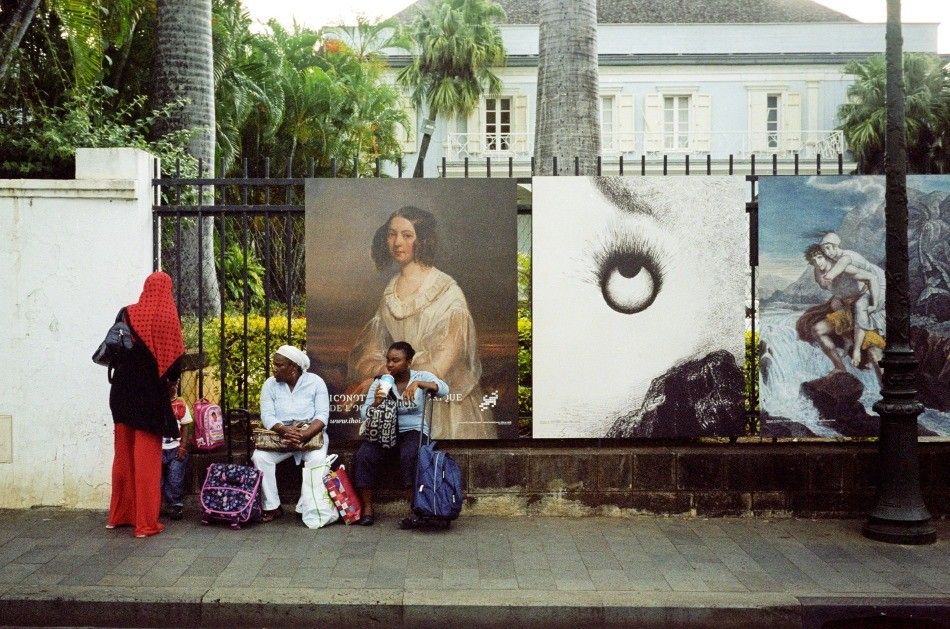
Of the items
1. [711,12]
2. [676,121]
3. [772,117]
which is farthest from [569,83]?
[711,12]

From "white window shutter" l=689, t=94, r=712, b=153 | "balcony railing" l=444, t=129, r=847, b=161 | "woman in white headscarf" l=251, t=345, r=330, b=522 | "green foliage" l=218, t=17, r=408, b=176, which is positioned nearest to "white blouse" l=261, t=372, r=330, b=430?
"woman in white headscarf" l=251, t=345, r=330, b=522

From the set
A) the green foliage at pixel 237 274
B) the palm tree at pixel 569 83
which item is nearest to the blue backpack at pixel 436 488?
the palm tree at pixel 569 83

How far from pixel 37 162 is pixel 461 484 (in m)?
5.17

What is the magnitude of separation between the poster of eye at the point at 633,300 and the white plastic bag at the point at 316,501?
5.85 ft

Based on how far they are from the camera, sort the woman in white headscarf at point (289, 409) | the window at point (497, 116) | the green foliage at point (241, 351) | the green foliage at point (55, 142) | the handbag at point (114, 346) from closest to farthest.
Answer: the handbag at point (114, 346) → the woman in white headscarf at point (289, 409) → the green foliage at point (241, 351) → the green foliage at point (55, 142) → the window at point (497, 116)

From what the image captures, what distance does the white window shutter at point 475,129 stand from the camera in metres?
36.2

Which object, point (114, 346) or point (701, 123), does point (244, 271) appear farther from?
point (701, 123)

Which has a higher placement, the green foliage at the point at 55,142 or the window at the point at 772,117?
the window at the point at 772,117

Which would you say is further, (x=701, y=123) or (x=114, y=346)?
(x=701, y=123)

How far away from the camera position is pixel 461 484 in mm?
7020

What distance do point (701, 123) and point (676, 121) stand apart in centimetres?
98

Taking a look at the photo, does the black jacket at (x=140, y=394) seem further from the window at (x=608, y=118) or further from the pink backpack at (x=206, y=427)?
the window at (x=608, y=118)

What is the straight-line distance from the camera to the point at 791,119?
3522cm

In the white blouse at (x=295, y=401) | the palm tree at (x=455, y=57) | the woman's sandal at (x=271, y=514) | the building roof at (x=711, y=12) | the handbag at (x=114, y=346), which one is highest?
the building roof at (x=711, y=12)
